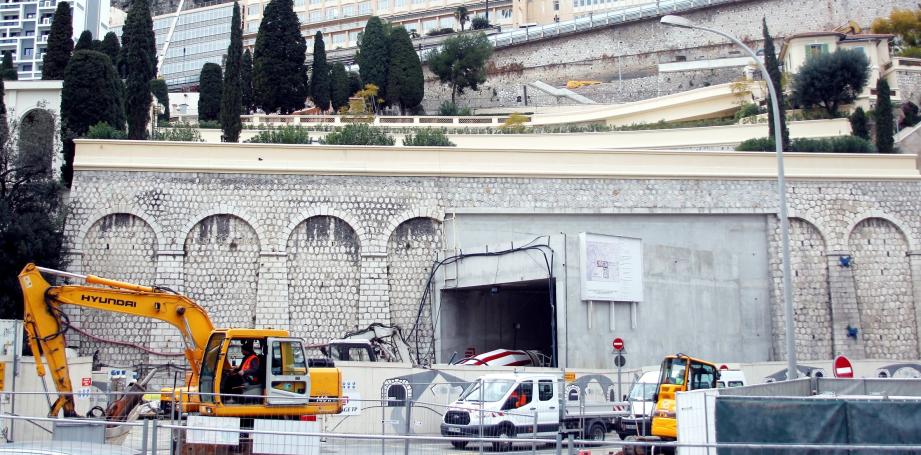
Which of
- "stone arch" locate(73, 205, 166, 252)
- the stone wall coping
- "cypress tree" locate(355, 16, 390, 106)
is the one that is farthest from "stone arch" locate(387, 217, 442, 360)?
"cypress tree" locate(355, 16, 390, 106)

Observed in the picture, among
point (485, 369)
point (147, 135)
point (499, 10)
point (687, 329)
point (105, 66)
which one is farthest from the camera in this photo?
point (499, 10)

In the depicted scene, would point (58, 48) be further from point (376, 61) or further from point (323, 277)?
point (323, 277)

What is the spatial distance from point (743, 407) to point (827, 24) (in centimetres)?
6120

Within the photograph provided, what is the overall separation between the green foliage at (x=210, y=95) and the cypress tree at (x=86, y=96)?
16.8 meters

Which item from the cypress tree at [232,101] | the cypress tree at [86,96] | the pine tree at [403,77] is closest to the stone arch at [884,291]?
the cypress tree at [232,101]

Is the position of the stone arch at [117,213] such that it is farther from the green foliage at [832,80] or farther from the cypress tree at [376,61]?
the green foliage at [832,80]

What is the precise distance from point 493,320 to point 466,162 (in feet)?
17.0

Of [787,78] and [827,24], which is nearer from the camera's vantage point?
[787,78]

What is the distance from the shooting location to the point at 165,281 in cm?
3070

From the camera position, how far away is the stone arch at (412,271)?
3167 cm

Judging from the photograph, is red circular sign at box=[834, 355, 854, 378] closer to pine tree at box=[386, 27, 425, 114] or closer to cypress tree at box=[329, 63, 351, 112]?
pine tree at box=[386, 27, 425, 114]

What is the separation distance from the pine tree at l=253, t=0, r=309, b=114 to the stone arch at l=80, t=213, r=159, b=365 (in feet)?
71.8

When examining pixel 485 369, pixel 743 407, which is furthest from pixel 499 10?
pixel 743 407

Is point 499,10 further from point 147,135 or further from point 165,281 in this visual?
point 165,281
